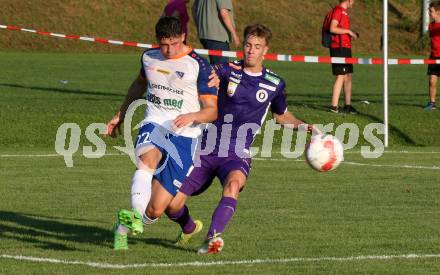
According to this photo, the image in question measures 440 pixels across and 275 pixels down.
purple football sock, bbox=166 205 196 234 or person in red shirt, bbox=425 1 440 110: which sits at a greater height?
purple football sock, bbox=166 205 196 234

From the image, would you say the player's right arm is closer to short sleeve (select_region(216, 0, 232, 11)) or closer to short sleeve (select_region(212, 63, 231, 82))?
short sleeve (select_region(212, 63, 231, 82))

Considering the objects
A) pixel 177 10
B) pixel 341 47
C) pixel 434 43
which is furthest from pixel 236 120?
pixel 434 43

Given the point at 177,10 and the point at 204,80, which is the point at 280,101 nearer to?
the point at 204,80

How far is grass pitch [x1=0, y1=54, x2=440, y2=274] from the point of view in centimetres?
833

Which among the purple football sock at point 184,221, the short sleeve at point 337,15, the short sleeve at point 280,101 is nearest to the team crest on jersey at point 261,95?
the short sleeve at point 280,101

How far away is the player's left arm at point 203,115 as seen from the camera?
28.6 feet

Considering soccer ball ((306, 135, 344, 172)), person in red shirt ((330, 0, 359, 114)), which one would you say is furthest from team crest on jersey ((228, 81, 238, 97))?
person in red shirt ((330, 0, 359, 114))

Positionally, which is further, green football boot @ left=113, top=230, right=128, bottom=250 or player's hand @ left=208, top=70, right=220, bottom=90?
player's hand @ left=208, top=70, right=220, bottom=90

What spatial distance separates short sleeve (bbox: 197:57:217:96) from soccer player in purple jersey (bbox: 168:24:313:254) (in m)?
0.23

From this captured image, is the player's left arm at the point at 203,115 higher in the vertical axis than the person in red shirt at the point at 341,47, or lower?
higher

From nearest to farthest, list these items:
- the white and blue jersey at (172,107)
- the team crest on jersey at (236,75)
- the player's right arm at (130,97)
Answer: the white and blue jersey at (172,107)
the player's right arm at (130,97)
the team crest on jersey at (236,75)

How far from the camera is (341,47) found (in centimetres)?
1939

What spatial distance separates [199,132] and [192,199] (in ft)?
9.73

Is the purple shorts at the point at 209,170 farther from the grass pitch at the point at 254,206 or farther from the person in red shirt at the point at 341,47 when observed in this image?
the person in red shirt at the point at 341,47
